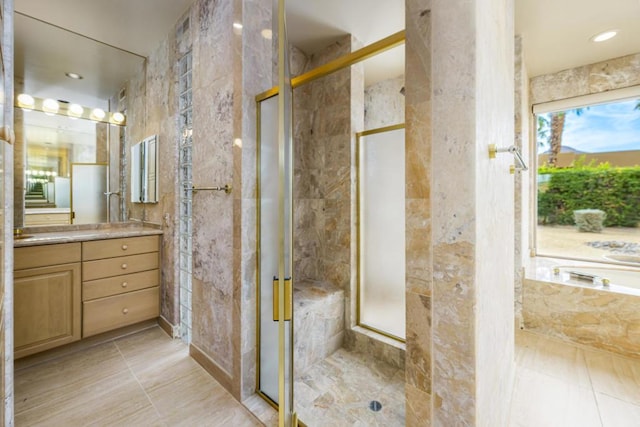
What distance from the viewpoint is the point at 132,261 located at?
221cm

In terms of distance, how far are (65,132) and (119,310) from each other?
1.59 metres

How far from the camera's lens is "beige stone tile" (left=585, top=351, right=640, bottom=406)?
1.62 meters

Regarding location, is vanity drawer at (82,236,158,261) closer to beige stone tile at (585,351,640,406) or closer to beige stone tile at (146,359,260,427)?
beige stone tile at (146,359,260,427)

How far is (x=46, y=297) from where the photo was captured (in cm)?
182

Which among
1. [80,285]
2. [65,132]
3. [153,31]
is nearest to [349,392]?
[80,285]

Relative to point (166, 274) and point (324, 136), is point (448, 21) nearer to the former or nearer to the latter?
point (324, 136)

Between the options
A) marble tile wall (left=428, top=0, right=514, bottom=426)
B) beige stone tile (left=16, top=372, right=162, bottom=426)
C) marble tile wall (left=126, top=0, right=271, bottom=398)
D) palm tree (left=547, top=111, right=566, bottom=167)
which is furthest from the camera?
palm tree (left=547, top=111, right=566, bottom=167)

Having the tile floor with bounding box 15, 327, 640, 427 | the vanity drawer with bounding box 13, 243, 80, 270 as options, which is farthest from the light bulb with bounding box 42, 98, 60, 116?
the tile floor with bounding box 15, 327, 640, 427

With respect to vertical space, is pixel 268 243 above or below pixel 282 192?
below

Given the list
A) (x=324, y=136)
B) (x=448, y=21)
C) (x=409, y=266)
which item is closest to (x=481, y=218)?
(x=409, y=266)

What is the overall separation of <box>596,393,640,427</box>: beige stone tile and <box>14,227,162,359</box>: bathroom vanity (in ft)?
10.4

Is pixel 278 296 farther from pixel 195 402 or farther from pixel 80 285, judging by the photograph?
pixel 80 285

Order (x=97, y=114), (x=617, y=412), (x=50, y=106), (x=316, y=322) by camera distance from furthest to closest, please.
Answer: (x=97, y=114) < (x=50, y=106) < (x=316, y=322) < (x=617, y=412)

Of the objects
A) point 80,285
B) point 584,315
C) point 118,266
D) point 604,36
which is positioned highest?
point 604,36
